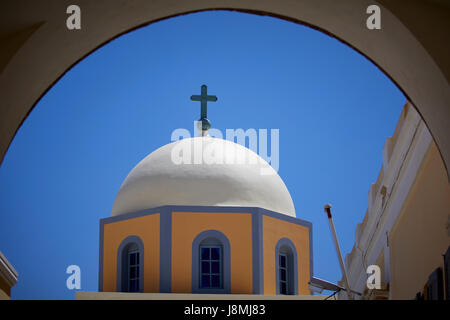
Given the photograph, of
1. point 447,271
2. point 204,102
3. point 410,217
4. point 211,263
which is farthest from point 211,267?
point 447,271

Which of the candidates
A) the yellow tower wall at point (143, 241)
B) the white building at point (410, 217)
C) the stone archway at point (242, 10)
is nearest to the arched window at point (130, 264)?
the yellow tower wall at point (143, 241)

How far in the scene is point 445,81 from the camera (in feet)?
14.7

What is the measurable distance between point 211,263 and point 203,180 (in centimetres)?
191

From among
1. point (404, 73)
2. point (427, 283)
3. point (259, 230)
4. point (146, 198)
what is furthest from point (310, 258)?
point (404, 73)

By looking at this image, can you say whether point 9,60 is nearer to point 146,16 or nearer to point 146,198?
point 146,16

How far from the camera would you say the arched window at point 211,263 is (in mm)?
17797

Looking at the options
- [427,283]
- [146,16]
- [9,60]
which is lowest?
[427,283]

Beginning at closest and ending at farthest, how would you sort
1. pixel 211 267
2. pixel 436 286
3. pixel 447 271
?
pixel 447 271 < pixel 436 286 < pixel 211 267

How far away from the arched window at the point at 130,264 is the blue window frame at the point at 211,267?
134 centimetres

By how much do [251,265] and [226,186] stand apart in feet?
6.24

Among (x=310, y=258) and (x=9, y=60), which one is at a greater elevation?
(x=310, y=258)

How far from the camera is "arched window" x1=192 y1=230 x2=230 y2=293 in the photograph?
1780cm

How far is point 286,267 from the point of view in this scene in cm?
1880

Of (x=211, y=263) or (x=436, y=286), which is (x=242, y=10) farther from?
(x=211, y=263)
